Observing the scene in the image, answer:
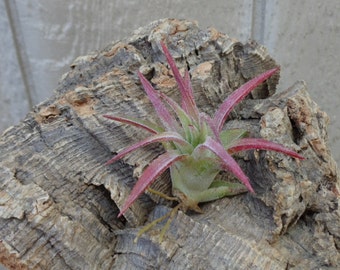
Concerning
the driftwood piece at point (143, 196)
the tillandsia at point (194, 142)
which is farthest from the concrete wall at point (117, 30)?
the tillandsia at point (194, 142)

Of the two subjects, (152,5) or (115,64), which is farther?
(152,5)

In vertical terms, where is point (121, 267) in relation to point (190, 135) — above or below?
below

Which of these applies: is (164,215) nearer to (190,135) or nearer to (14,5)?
(190,135)

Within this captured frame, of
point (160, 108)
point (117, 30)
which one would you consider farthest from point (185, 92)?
point (117, 30)

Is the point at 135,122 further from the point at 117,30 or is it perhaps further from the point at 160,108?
the point at 117,30

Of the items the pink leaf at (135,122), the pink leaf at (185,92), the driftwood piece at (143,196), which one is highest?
the pink leaf at (185,92)

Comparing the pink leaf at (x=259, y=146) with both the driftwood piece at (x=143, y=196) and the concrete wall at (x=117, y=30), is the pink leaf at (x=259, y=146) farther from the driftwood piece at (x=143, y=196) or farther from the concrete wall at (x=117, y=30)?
the concrete wall at (x=117, y=30)

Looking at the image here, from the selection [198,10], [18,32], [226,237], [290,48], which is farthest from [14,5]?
[226,237]
